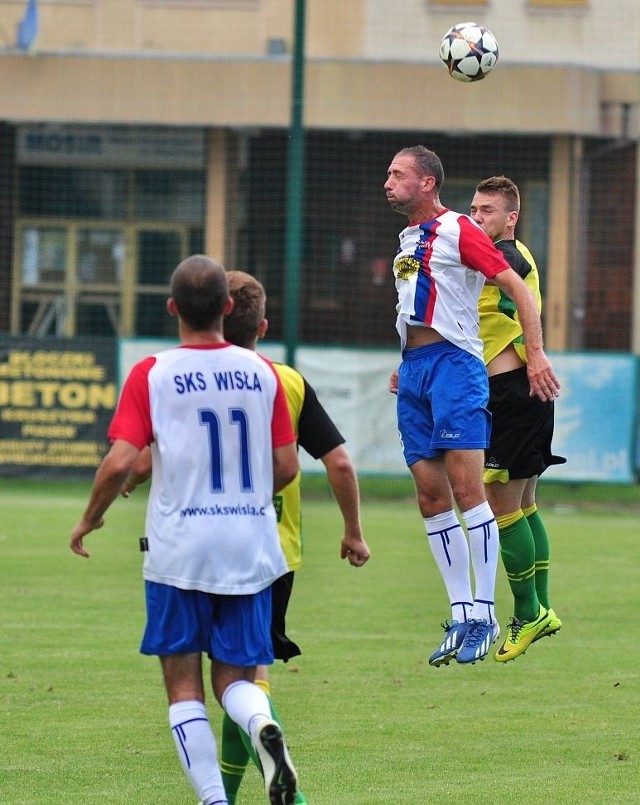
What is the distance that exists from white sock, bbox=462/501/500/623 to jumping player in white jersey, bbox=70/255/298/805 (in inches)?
93.5

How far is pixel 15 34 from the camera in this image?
23.6 metres

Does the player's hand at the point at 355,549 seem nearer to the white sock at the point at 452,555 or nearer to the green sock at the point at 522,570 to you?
the white sock at the point at 452,555

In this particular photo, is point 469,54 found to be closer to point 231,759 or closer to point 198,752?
point 231,759

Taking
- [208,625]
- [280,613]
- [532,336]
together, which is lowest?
[280,613]

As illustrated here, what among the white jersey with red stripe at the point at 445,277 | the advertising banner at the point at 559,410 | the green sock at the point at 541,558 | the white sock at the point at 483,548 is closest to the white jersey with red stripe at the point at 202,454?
the white jersey with red stripe at the point at 445,277

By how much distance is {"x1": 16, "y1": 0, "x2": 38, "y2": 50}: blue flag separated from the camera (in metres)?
22.0

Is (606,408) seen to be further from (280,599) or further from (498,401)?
(280,599)

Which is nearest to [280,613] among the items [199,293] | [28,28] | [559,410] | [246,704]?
[246,704]

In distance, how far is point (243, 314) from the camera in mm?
5527

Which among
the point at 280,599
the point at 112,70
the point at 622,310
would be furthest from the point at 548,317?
the point at 280,599

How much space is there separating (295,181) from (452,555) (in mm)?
12134

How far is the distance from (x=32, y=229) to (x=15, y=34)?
11.9 ft

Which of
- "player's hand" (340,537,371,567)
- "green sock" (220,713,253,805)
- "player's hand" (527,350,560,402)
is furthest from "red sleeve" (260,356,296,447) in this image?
"player's hand" (527,350,560,402)

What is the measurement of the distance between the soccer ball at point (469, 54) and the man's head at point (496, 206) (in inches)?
48.0
